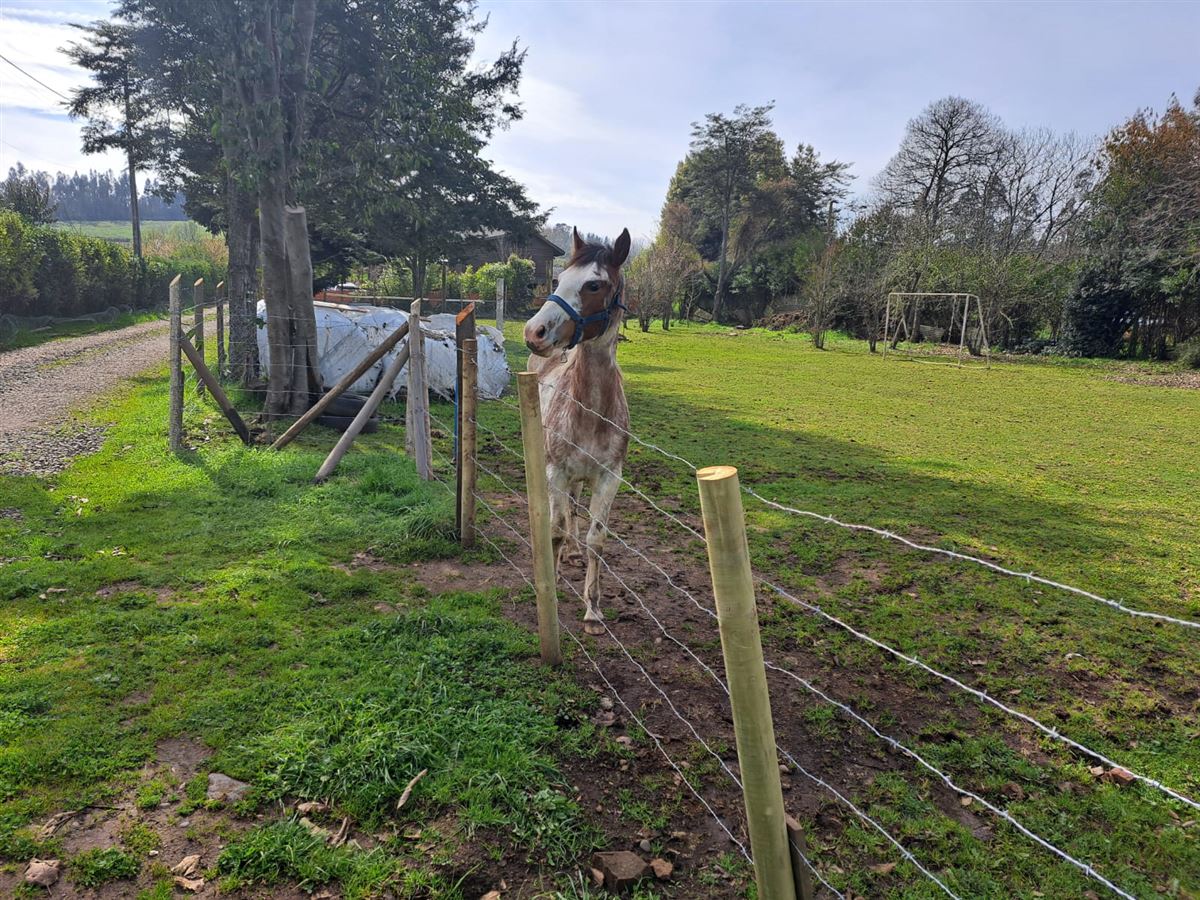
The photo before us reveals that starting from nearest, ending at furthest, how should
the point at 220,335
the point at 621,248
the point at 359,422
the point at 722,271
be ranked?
the point at 621,248, the point at 359,422, the point at 220,335, the point at 722,271

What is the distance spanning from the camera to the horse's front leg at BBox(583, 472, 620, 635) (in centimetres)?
415

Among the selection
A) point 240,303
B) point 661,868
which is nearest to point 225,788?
point 661,868

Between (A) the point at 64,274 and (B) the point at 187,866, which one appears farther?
(A) the point at 64,274

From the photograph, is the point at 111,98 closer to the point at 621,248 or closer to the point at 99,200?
the point at 621,248

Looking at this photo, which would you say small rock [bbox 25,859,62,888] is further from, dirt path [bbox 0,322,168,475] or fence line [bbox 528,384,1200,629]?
dirt path [bbox 0,322,168,475]

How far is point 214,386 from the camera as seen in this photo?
293 inches

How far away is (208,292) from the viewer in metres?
44.1

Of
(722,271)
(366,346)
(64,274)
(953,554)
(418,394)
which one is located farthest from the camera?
(722,271)

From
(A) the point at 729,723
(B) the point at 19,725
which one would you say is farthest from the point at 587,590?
(B) the point at 19,725

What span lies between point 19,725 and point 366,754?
1.53 meters

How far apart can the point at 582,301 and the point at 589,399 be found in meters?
0.66

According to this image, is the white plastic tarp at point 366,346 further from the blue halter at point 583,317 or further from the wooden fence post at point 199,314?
the blue halter at point 583,317

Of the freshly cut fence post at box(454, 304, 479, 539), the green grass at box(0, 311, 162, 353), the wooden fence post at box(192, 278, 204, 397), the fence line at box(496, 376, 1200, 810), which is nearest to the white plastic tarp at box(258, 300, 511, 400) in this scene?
the wooden fence post at box(192, 278, 204, 397)

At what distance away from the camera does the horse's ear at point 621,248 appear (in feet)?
13.5
